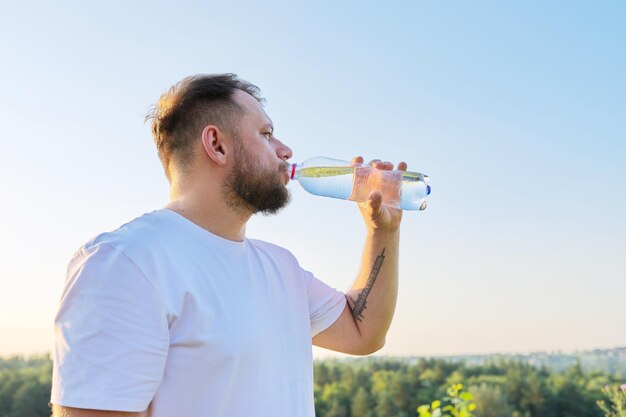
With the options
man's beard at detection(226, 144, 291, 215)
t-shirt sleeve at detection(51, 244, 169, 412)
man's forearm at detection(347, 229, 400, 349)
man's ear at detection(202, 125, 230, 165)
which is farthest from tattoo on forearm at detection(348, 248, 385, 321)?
t-shirt sleeve at detection(51, 244, 169, 412)

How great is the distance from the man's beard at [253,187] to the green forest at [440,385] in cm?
1643

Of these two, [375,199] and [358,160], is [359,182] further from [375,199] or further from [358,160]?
[375,199]

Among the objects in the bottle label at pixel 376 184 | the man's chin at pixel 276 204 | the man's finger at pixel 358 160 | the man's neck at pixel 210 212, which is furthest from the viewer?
the bottle label at pixel 376 184

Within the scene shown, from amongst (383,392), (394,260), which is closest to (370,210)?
(394,260)

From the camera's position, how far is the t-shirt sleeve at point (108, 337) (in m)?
1.24

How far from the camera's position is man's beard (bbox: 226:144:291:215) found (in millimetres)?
1685

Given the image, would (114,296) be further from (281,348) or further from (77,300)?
(281,348)

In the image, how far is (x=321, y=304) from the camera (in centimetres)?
189

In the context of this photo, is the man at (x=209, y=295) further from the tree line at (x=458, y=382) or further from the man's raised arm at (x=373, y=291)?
the tree line at (x=458, y=382)

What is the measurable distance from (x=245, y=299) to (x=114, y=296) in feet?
1.11

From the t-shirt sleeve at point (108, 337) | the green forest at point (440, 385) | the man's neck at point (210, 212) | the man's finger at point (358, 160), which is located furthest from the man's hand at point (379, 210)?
the green forest at point (440, 385)

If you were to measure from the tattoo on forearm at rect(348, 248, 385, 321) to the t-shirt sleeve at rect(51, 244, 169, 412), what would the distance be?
778 mm

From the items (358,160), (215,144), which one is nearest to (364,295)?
(358,160)

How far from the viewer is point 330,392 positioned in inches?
743
